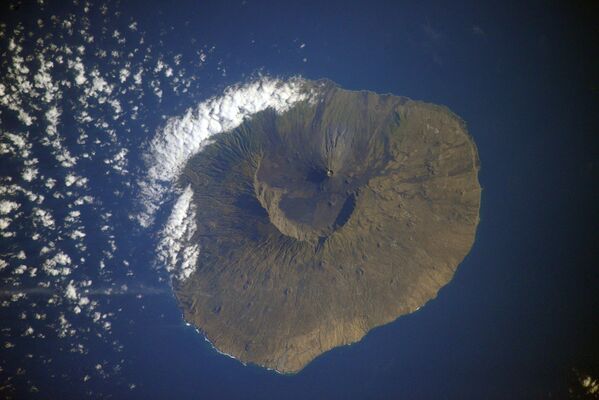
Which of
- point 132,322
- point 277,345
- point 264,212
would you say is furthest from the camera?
point 132,322

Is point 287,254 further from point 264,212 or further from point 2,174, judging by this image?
point 2,174

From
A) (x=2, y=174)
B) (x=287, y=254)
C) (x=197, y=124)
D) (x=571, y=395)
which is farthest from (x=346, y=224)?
(x=571, y=395)

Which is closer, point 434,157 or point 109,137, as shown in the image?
point 434,157

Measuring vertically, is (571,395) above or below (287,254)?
below

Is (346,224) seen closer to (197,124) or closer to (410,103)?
(410,103)

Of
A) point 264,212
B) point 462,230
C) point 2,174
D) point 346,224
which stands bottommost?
point 462,230

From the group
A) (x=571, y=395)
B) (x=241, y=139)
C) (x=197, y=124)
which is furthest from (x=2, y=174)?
(x=571, y=395)

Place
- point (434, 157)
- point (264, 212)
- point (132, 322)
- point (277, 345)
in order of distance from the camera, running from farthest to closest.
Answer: point (132, 322) → point (277, 345) → point (264, 212) → point (434, 157)
